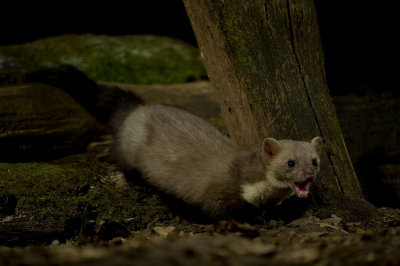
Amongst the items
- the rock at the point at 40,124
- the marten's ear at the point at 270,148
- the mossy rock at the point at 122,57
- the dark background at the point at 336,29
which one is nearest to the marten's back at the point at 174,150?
the marten's ear at the point at 270,148

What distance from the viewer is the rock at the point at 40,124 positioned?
17.4 ft

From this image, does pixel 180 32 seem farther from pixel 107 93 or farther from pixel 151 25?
pixel 107 93

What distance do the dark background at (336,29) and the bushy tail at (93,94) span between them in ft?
7.10

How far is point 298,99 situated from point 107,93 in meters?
2.72

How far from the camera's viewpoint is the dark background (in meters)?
7.25

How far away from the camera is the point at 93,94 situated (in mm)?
5934

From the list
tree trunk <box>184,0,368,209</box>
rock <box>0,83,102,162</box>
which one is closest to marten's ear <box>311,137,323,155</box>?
tree trunk <box>184,0,368,209</box>

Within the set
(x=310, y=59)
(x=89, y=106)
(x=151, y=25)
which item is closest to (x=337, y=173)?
(x=310, y=59)

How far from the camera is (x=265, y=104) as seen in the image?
4531 mm

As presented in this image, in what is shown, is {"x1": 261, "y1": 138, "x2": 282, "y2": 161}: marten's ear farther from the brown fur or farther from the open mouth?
the open mouth

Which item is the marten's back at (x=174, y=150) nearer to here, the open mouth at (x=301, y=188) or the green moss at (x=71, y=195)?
the green moss at (x=71, y=195)

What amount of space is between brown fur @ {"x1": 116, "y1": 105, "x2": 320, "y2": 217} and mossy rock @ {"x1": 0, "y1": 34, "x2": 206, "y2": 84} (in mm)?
1844

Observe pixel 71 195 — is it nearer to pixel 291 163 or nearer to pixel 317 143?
pixel 291 163

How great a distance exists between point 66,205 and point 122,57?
3520 mm
